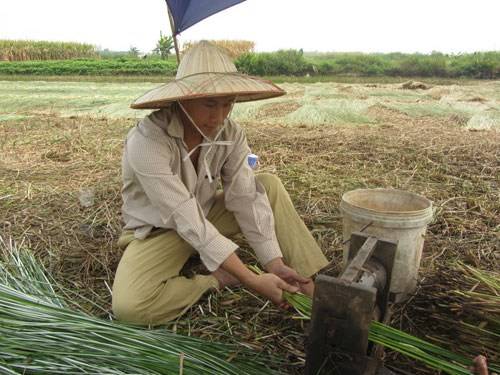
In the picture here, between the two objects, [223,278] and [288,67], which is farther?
[288,67]

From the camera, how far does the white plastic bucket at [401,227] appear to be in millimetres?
1646

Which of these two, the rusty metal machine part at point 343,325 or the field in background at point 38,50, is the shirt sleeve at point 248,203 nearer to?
the rusty metal machine part at point 343,325

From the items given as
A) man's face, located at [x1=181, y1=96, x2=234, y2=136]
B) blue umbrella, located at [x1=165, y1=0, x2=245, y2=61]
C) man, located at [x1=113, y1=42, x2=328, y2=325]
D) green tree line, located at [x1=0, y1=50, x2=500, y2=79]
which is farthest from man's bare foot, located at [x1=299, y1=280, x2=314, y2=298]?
green tree line, located at [x1=0, y1=50, x2=500, y2=79]

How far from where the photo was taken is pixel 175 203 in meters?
1.61

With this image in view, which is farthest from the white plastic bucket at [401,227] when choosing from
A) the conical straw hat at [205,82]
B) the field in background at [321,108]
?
the field in background at [321,108]

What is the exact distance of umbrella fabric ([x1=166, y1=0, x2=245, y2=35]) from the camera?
2.08m

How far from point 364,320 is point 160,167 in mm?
910

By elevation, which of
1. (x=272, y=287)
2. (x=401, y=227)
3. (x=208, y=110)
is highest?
(x=208, y=110)

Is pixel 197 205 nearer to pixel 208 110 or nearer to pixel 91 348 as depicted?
pixel 208 110

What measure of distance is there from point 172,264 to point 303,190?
1.35 m

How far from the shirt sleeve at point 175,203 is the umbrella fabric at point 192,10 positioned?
2.48 ft

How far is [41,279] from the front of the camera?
1791mm

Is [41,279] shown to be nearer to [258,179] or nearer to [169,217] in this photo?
[169,217]

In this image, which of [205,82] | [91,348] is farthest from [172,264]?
[205,82]
